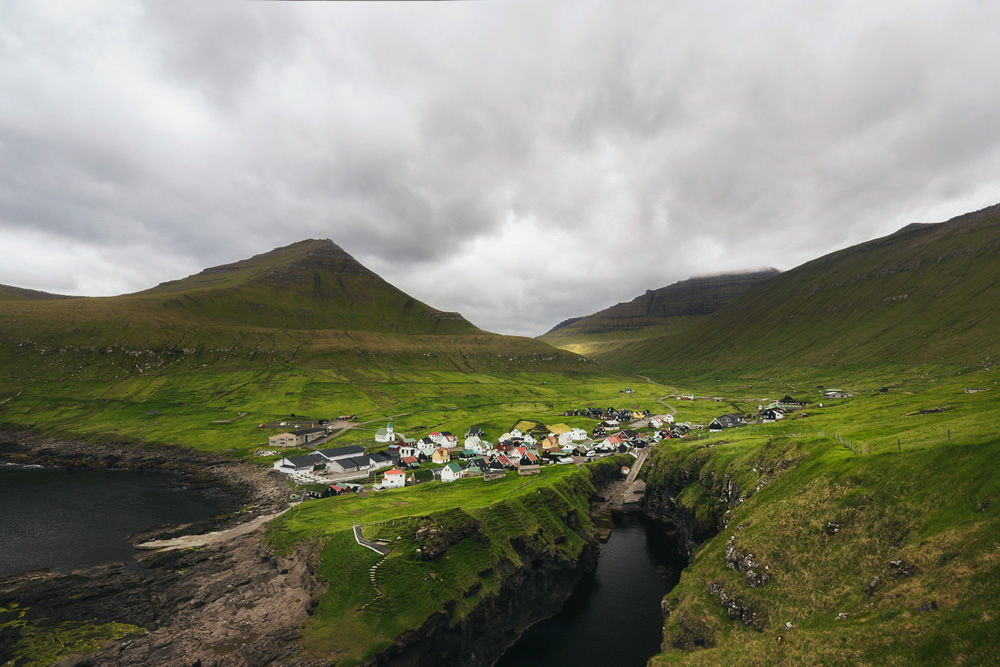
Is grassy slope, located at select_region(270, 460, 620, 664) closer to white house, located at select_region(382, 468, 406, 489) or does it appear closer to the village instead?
white house, located at select_region(382, 468, 406, 489)

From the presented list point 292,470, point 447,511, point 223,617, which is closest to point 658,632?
point 447,511

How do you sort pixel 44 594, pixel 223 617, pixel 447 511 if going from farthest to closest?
pixel 447 511, pixel 44 594, pixel 223 617

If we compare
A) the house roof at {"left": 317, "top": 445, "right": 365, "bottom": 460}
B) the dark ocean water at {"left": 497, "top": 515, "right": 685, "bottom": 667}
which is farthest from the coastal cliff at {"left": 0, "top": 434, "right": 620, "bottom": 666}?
the house roof at {"left": 317, "top": 445, "right": 365, "bottom": 460}

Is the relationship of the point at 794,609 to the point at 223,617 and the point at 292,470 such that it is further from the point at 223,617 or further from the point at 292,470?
the point at 292,470

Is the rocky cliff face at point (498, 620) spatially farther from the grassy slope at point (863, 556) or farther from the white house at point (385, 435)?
the white house at point (385, 435)

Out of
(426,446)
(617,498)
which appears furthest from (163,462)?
(617,498)

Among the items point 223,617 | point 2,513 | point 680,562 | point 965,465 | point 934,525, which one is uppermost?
point 965,465
